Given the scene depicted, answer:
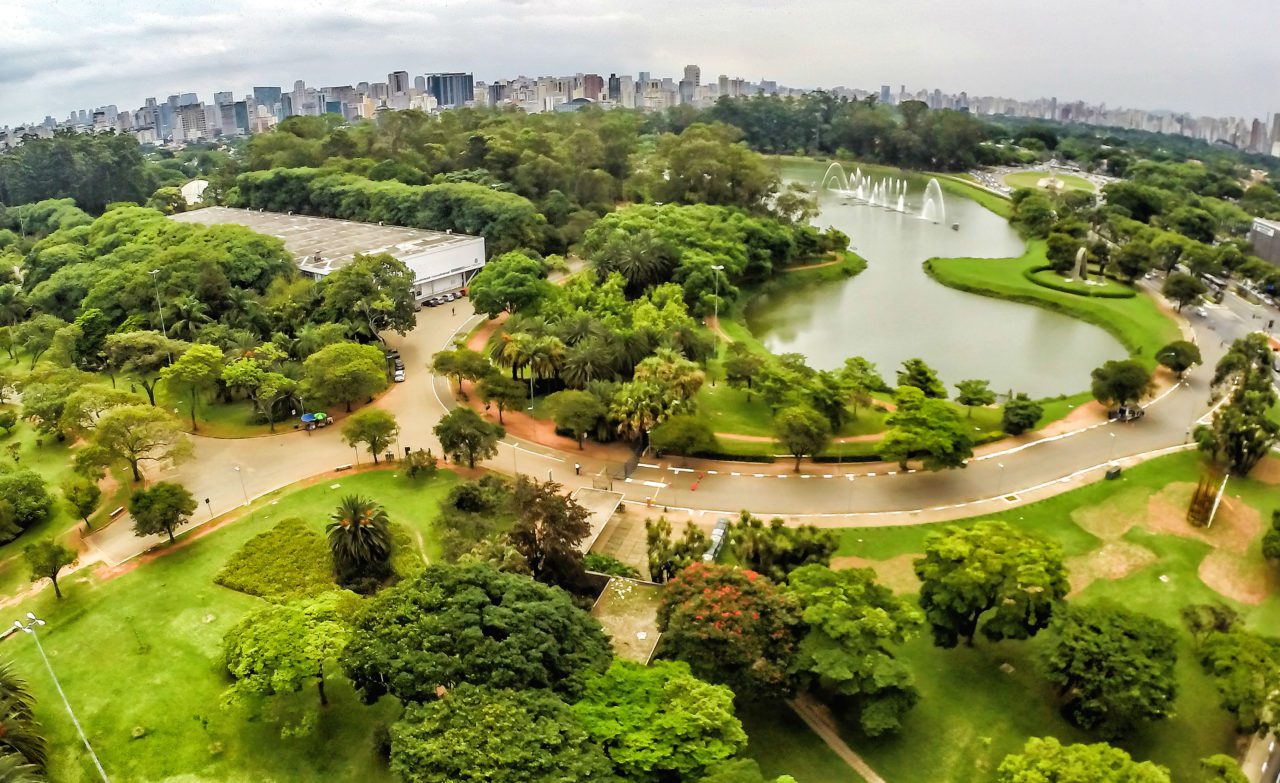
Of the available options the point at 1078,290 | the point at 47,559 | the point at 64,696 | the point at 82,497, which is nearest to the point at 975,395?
the point at 1078,290

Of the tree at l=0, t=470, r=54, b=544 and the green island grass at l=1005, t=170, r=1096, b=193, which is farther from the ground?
the green island grass at l=1005, t=170, r=1096, b=193

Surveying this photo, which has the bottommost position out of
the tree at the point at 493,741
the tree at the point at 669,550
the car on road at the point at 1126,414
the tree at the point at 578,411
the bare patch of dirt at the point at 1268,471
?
the tree at the point at 669,550

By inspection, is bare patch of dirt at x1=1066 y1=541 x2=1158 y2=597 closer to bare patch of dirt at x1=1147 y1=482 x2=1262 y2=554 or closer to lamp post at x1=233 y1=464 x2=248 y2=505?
bare patch of dirt at x1=1147 y1=482 x2=1262 y2=554

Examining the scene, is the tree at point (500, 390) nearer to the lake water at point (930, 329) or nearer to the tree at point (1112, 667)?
the lake water at point (930, 329)

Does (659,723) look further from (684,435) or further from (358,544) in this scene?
(684,435)

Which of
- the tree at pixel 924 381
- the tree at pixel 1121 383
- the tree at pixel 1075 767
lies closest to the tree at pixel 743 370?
the tree at pixel 924 381

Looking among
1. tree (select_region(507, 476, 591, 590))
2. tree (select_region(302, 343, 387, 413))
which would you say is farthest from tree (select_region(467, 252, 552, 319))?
tree (select_region(507, 476, 591, 590))
